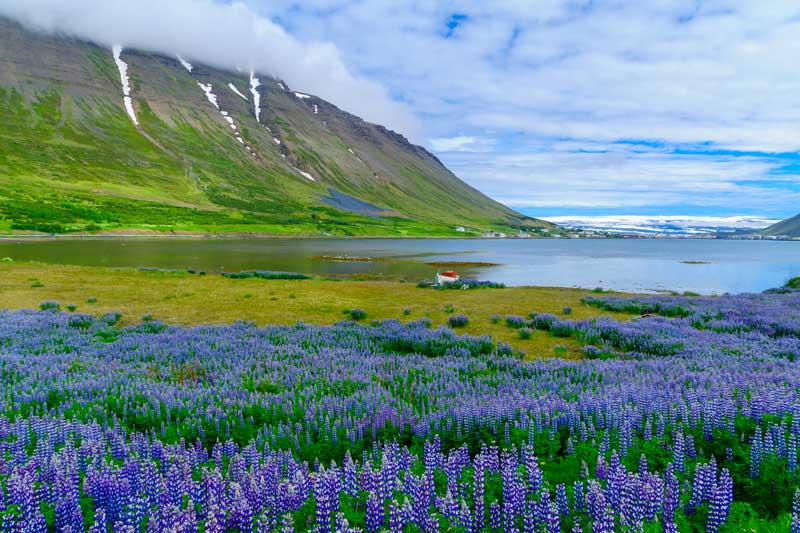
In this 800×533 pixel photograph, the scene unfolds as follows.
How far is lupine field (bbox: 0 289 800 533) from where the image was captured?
4.55 m

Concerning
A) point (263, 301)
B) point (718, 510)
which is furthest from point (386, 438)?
point (263, 301)

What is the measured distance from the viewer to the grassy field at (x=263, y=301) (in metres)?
22.1

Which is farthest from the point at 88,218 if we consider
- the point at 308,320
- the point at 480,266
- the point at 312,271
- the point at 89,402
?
the point at 89,402

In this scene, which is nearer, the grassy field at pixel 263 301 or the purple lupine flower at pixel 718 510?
the purple lupine flower at pixel 718 510

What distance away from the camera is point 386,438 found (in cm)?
705

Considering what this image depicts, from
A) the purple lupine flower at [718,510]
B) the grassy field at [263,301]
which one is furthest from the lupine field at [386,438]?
the grassy field at [263,301]

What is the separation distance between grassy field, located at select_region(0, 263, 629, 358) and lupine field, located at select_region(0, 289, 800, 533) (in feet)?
20.8

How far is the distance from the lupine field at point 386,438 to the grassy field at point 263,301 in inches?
249

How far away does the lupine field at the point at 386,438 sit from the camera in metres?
4.55

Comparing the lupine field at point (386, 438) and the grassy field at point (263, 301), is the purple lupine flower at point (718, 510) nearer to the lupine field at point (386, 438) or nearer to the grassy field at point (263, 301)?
the lupine field at point (386, 438)

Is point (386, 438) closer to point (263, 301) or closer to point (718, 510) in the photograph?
point (718, 510)

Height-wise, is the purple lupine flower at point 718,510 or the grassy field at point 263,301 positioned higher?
the purple lupine flower at point 718,510

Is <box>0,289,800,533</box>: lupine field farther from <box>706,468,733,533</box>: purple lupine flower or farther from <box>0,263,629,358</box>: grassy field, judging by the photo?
<box>0,263,629,358</box>: grassy field

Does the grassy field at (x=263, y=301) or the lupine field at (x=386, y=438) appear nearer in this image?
the lupine field at (x=386, y=438)
